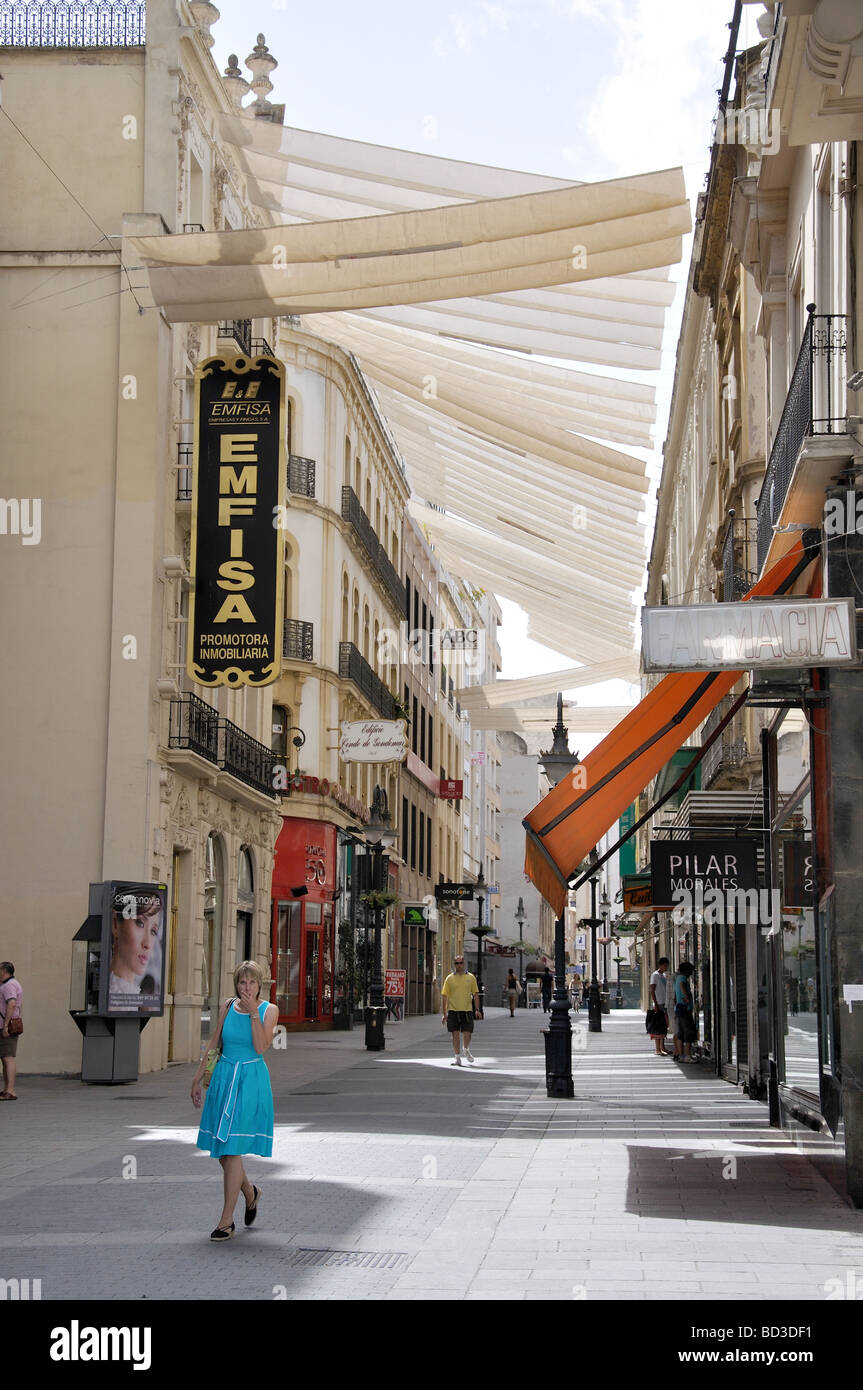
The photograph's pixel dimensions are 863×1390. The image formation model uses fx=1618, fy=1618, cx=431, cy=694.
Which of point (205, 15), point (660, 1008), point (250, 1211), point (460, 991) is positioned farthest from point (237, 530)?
point (250, 1211)

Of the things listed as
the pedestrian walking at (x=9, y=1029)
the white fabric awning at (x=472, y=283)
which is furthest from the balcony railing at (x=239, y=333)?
the pedestrian walking at (x=9, y=1029)

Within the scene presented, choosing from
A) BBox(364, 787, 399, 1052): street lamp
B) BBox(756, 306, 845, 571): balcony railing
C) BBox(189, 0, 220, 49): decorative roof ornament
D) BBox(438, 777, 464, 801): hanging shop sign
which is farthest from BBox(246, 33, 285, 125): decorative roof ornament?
BBox(438, 777, 464, 801): hanging shop sign

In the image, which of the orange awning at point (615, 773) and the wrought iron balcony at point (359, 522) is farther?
the wrought iron balcony at point (359, 522)

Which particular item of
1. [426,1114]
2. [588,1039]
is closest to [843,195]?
[426,1114]

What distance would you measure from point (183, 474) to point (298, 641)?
14361 mm

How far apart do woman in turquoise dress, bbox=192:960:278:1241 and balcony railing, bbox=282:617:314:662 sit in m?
28.3

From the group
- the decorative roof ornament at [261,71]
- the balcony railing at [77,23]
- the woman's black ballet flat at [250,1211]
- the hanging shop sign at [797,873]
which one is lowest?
the woman's black ballet flat at [250,1211]

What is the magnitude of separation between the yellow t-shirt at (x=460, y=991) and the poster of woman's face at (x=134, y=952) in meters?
5.09

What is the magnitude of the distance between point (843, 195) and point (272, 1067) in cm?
1600

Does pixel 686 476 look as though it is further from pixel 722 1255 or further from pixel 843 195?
pixel 722 1255

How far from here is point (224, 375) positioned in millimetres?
22469

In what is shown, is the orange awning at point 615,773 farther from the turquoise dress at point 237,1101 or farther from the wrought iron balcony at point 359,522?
the wrought iron balcony at point 359,522

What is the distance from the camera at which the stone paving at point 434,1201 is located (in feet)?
25.2

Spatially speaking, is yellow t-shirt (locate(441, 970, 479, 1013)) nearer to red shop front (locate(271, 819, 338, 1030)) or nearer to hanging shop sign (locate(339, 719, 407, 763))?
red shop front (locate(271, 819, 338, 1030))
